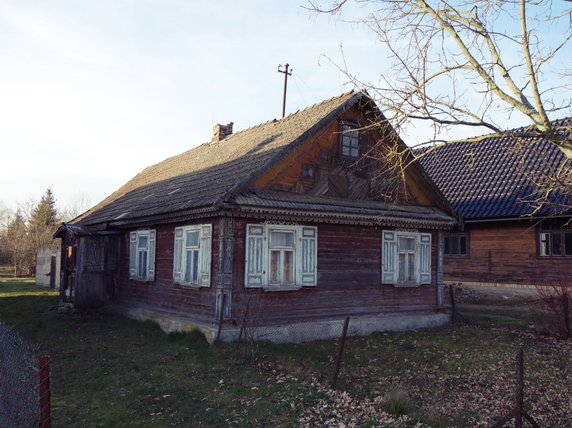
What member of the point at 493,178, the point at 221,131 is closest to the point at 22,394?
the point at 221,131

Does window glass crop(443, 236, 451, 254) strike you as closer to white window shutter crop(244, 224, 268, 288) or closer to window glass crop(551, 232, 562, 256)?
window glass crop(551, 232, 562, 256)

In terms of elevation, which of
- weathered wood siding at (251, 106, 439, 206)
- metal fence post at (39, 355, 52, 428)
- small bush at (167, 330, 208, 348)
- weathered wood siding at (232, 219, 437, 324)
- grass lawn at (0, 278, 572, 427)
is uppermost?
weathered wood siding at (251, 106, 439, 206)

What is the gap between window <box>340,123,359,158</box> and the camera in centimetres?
1380

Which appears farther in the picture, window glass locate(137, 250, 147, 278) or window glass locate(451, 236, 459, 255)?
window glass locate(451, 236, 459, 255)

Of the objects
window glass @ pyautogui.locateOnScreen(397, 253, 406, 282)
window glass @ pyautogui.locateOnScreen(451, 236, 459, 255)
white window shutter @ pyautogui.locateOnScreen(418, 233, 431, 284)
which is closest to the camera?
window glass @ pyautogui.locateOnScreen(397, 253, 406, 282)

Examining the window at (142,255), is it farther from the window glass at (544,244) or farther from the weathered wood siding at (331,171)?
the window glass at (544,244)

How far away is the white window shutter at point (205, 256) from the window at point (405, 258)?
4.96 meters

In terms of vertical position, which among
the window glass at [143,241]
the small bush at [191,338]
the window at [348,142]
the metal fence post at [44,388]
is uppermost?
the window at [348,142]

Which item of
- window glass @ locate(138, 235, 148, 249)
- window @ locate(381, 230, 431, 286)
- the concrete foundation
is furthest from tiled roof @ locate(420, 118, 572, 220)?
window glass @ locate(138, 235, 148, 249)

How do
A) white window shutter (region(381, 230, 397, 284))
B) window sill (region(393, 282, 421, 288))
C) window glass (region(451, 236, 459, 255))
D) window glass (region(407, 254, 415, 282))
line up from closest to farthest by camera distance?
white window shutter (region(381, 230, 397, 284)), window sill (region(393, 282, 421, 288)), window glass (region(407, 254, 415, 282)), window glass (region(451, 236, 459, 255))

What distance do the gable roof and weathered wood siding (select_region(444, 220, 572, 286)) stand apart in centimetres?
520

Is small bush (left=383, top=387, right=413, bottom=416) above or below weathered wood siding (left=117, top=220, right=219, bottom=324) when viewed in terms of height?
below

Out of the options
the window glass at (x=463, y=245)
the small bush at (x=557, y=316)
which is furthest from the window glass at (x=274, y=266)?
the window glass at (x=463, y=245)

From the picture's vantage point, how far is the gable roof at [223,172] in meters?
11.9
